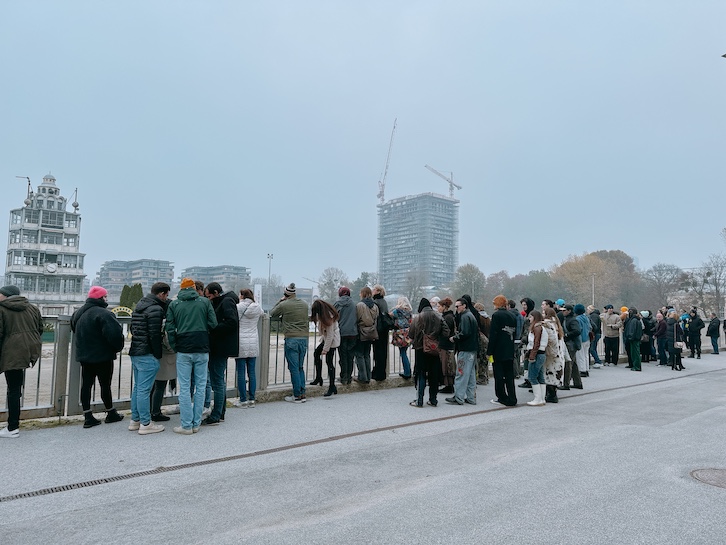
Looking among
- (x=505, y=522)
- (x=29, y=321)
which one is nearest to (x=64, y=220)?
(x=29, y=321)

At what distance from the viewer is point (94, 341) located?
7.03 m

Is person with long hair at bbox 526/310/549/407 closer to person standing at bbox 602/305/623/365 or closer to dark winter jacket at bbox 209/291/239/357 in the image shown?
dark winter jacket at bbox 209/291/239/357

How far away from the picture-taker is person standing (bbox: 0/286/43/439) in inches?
256

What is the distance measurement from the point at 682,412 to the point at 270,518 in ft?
26.0

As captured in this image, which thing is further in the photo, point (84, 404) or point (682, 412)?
point (682, 412)

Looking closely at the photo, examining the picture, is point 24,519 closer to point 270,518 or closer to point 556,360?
point 270,518

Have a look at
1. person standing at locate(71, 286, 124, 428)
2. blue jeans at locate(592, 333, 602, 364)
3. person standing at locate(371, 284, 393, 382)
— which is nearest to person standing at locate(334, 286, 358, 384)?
person standing at locate(371, 284, 393, 382)

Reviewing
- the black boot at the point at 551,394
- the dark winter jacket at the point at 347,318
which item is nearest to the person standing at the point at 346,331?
the dark winter jacket at the point at 347,318

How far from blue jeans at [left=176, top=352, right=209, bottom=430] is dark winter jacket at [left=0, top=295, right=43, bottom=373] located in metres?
1.81

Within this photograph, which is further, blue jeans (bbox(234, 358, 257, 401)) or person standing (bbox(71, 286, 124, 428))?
blue jeans (bbox(234, 358, 257, 401))

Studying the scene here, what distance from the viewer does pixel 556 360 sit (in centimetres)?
988

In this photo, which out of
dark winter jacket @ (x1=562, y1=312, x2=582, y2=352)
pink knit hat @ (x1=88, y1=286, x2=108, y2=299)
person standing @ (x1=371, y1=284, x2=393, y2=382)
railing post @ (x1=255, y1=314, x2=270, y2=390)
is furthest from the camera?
dark winter jacket @ (x1=562, y1=312, x2=582, y2=352)

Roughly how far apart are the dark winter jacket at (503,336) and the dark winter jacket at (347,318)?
8.57 feet

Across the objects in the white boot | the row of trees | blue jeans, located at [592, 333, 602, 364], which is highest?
the row of trees
